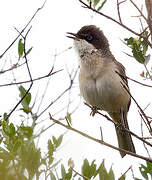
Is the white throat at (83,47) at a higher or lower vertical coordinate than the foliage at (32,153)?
higher

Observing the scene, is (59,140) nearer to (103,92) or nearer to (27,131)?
(27,131)

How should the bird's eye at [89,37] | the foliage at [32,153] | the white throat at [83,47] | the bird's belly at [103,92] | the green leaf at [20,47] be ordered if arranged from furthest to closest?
1. the bird's eye at [89,37]
2. the white throat at [83,47]
3. the bird's belly at [103,92]
4. the green leaf at [20,47]
5. the foliage at [32,153]

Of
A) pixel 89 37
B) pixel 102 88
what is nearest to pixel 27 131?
pixel 102 88

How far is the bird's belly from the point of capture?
5578 millimetres

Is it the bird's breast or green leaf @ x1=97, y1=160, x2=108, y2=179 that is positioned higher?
the bird's breast

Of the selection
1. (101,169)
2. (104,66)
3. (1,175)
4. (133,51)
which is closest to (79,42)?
(104,66)

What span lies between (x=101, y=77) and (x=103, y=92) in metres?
0.23

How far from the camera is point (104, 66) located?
574cm

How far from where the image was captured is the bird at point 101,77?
561 centimetres

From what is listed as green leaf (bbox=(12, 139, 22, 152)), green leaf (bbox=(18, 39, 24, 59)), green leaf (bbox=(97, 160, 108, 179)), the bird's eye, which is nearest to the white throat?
the bird's eye

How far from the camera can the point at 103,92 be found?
5602 mm

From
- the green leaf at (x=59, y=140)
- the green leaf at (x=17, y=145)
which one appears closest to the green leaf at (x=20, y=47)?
the green leaf at (x=59, y=140)

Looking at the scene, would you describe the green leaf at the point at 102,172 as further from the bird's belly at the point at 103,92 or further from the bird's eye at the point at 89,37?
the bird's eye at the point at 89,37

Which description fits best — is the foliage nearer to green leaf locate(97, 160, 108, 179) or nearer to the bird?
green leaf locate(97, 160, 108, 179)
